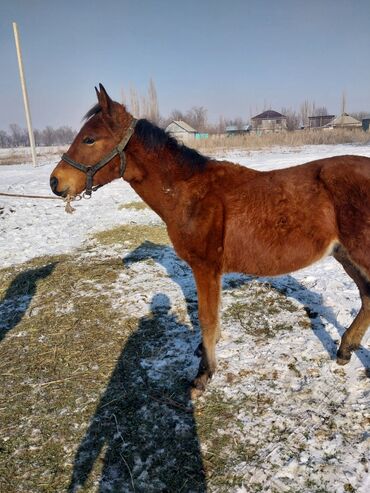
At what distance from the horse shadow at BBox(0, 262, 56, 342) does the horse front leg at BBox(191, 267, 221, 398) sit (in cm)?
260

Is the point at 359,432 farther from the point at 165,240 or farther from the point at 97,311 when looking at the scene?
the point at 165,240

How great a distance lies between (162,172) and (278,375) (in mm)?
2228

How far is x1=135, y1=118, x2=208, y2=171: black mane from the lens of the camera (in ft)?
9.63

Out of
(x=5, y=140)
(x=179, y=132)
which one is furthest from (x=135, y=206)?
(x=5, y=140)

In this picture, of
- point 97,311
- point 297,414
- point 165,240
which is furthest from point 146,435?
point 165,240

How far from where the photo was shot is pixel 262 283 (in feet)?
16.3

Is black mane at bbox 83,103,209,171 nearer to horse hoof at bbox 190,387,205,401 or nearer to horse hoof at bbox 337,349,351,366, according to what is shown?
horse hoof at bbox 190,387,205,401

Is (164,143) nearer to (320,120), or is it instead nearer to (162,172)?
(162,172)

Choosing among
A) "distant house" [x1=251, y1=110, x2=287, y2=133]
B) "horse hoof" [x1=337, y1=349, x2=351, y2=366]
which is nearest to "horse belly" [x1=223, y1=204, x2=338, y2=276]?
"horse hoof" [x1=337, y1=349, x2=351, y2=366]

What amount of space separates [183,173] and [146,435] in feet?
7.32

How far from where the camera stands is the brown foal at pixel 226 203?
2.69 meters

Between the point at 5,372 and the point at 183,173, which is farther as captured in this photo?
the point at 5,372

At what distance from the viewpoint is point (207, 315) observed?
3082 mm

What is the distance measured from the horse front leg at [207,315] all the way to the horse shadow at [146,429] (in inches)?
6.9
